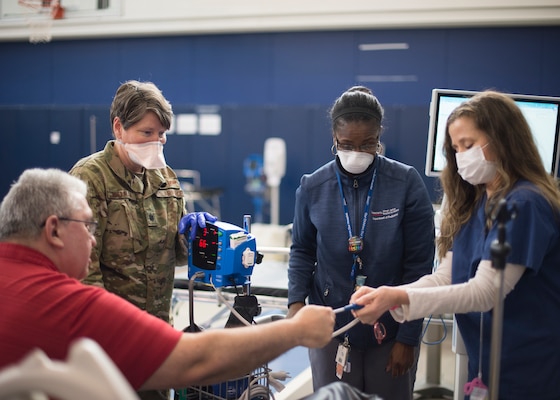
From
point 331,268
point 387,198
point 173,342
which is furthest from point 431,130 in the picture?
point 173,342

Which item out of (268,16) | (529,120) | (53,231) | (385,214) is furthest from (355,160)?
(268,16)

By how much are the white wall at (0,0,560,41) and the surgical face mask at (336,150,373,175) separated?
18.1 feet

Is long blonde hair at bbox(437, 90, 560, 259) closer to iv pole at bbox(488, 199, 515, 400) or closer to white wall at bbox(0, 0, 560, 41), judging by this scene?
iv pole at bbox(488, 199, 515, 400)

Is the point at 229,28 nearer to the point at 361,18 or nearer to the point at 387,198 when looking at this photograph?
the point at 361,18

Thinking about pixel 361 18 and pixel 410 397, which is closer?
pixel 410 397

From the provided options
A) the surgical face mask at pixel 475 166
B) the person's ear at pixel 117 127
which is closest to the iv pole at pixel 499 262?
the surgical face mask at pixel 475 166

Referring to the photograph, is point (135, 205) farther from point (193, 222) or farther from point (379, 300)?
point (379, 300)

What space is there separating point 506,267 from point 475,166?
1.05 feet

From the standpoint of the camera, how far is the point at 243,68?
7.98 m

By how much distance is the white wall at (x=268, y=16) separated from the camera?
6.67 m

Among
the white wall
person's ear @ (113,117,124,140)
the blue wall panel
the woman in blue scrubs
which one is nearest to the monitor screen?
the woman in blue scrubs

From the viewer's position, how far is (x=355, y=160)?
6.41 ft

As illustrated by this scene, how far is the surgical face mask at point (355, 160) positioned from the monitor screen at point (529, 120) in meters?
0.74

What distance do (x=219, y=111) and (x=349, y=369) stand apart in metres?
6.11
